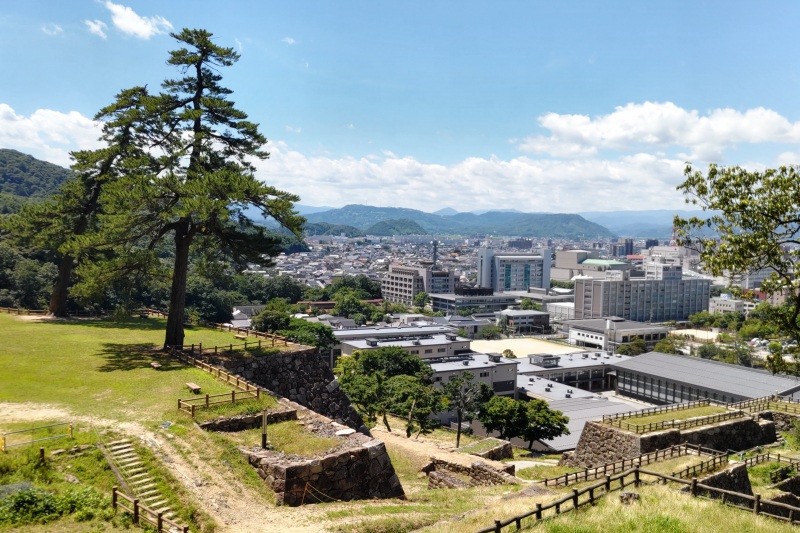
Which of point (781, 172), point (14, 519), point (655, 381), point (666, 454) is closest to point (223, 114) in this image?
point (14, 519)

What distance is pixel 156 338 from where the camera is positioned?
96.8ft

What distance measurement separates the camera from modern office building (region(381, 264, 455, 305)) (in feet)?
589

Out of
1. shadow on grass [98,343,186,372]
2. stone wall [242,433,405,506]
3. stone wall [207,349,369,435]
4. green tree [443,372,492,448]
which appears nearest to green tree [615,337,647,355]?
green tree [443,372,492,448]

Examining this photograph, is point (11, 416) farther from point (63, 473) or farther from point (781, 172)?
point (781, 172)

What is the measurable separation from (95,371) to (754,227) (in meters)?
24.4

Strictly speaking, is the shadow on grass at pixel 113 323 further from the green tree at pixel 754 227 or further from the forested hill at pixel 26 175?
the forested hill at pixel 26 175

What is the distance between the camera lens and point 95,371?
2230 cm

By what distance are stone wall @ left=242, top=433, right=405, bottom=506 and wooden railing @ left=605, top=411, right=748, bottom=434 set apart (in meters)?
14.0

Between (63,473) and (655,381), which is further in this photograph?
(655,381)

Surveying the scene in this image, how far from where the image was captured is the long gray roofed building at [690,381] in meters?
55.8

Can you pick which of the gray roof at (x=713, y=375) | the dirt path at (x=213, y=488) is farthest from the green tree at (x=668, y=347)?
the dirt path at (x=213, y=488)

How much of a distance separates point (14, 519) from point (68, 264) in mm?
27274

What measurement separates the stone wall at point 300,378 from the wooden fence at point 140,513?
36.3 ft

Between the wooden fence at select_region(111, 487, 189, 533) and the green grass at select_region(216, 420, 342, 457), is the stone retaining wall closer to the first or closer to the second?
the green grass at select_region(216, 420, 342, 457)
